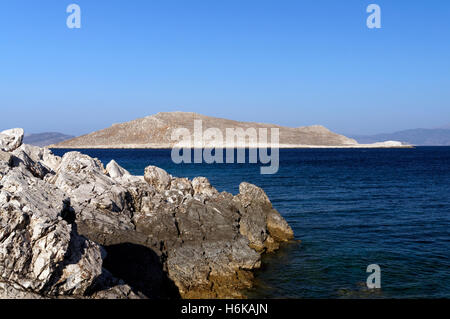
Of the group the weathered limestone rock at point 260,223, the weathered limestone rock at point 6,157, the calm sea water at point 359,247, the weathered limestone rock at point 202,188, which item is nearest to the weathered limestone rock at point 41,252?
the calm sea water at point 359,247

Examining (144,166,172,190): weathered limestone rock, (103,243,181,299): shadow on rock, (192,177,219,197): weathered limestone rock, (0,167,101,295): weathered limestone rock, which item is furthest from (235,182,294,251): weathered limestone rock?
(0,167,101,295): weathered limestone rock

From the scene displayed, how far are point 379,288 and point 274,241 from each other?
707 centimetres

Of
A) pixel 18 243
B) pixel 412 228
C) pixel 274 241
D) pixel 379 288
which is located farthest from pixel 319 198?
pixel 18 243

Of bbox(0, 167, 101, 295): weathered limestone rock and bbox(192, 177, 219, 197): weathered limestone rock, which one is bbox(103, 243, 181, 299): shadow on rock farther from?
bbox(192, 177, 219, 197): weathered limestone rock

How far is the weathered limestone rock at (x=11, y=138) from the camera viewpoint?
2136 centimetres

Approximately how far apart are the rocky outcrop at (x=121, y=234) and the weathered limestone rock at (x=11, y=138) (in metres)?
0.35

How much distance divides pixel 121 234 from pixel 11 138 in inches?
460

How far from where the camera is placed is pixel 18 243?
28.2 ft

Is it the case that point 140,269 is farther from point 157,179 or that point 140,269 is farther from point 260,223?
point 157,179

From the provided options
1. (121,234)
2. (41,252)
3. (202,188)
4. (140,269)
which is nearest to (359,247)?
(202,188)

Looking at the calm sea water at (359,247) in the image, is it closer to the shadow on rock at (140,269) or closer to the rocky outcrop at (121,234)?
the rocky outcrop at (121,234)

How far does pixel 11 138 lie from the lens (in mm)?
21891

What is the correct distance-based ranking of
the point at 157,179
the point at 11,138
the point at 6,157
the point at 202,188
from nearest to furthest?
the point at 6,157 → the point at 11,138 → the point at 157,179 → the point at 202,188
